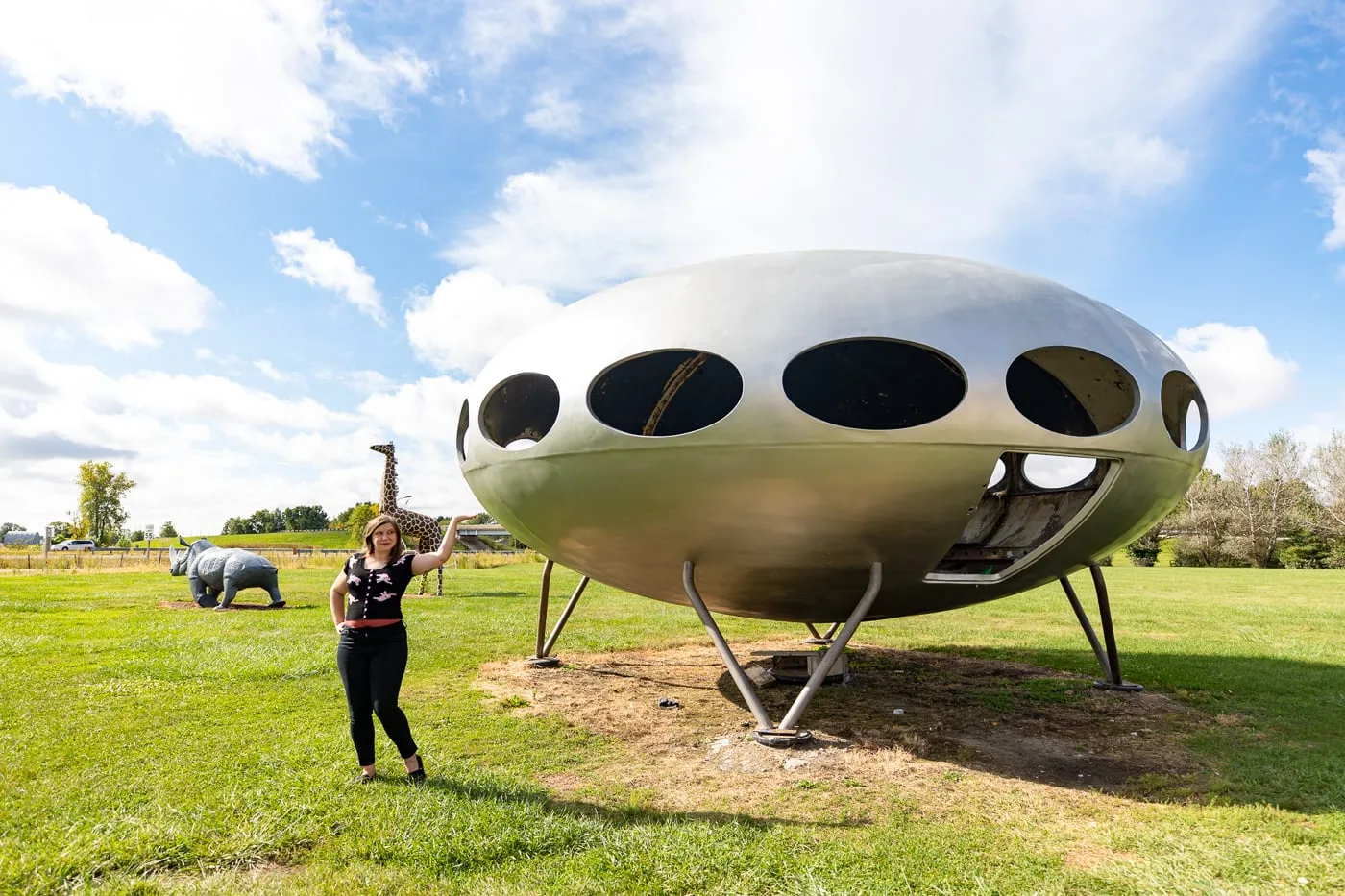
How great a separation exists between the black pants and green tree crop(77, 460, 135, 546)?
295 feet

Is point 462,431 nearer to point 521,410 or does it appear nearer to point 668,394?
point 521,410

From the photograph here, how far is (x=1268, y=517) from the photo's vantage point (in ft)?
174

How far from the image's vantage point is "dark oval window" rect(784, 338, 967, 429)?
11.1 m

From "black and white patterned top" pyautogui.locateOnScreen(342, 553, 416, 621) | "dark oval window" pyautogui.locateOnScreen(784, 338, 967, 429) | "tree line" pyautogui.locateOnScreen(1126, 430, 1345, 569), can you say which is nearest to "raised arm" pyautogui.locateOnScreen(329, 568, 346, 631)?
"black and white patterned top" pyautogui.locateOnScreen(342, 553, 416, 621)

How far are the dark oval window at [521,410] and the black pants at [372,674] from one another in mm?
3222

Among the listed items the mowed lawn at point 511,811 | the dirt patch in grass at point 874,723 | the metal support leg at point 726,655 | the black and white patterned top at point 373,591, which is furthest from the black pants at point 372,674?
the metal support leg at point 726,655

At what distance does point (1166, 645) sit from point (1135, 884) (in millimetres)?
11004

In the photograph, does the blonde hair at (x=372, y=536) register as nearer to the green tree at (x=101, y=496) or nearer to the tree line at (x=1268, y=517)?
the tree line at (x=1268, y=517)

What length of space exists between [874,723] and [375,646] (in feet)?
15.8

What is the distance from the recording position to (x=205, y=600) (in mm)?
19359

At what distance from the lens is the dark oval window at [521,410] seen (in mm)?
9039

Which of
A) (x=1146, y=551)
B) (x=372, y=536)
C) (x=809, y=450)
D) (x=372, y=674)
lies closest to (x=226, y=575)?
(x=372, y=536)

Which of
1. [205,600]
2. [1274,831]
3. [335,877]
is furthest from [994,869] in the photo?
[205,600]

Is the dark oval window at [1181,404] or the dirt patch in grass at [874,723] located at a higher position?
the dark oval window at [1181,404]
